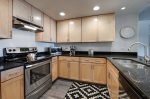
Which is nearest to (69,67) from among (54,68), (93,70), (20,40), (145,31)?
(54,68)

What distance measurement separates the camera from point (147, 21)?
4.67m

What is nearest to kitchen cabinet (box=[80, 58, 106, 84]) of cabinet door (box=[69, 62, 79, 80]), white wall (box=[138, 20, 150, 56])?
cabinet door (box=[69, 62, 79, 80])

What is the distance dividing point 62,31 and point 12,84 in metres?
2.54

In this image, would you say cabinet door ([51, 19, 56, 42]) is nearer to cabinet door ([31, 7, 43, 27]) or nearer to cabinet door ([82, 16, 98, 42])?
cabinet door ([31, 7, 43, 27])

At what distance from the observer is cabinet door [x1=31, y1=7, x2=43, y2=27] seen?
2567mm

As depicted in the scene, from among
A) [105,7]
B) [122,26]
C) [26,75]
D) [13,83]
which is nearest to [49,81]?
[26,75]

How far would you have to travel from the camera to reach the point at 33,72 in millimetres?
2076

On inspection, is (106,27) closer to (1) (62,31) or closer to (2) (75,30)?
(2) (75,30)

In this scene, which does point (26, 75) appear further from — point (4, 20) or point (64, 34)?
point (64, 34)

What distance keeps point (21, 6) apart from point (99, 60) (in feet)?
7.82

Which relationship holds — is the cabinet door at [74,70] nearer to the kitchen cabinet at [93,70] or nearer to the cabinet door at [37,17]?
the kitchen cabinet at [93,70]

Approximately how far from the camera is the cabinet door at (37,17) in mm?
2567

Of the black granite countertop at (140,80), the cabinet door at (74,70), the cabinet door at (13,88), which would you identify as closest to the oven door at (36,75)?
the cabinet door at (13,88)

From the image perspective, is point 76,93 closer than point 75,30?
Yes
